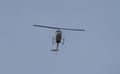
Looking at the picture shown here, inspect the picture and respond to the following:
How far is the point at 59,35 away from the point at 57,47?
1.90 meters

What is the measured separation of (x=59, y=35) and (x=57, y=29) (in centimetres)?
266

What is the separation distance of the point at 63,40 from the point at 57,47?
5.15 ft

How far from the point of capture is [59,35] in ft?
167

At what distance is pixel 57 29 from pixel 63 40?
4.32 metres

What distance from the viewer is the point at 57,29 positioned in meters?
53.4

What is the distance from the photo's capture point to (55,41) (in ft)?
165

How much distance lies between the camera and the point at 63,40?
49500 millimetres

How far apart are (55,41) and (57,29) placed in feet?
11.4

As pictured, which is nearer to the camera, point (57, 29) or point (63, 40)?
point (63, 40)

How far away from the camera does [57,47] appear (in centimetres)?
5028
